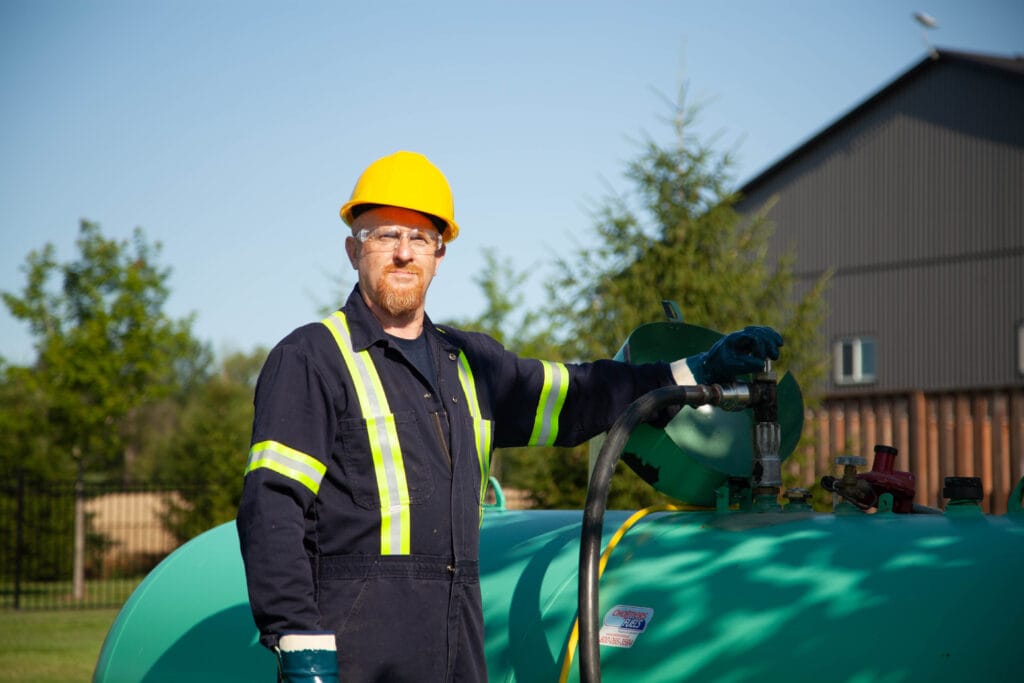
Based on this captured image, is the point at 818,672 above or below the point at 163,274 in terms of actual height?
below

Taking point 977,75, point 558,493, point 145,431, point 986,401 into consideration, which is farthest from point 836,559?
point 145,431

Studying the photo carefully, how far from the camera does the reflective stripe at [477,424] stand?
2.92 meters

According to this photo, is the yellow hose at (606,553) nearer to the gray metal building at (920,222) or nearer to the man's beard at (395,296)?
the man's beard at (395,296)

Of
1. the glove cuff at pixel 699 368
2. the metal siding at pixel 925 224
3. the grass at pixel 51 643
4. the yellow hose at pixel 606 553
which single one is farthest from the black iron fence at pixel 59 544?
the glove cuff at pixel 699 368

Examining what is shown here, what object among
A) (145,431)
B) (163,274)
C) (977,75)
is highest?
(977,75)

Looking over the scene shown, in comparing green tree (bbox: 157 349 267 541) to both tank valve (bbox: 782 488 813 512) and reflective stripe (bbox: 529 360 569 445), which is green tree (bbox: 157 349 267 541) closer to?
reflective stripe (bbox: 529 360 569 445)

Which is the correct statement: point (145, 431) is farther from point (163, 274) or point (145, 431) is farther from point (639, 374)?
point (639, 374)

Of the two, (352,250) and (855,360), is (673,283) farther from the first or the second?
(855,360)

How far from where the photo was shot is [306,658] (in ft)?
7.84

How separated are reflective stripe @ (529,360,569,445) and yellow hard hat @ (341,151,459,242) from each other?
0.56m

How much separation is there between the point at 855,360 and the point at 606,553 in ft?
63.2

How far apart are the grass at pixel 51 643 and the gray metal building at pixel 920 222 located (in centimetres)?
1241

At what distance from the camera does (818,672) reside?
242 centimetres

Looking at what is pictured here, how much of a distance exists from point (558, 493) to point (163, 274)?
33.7ft
